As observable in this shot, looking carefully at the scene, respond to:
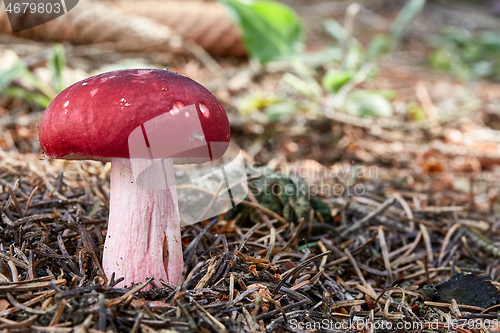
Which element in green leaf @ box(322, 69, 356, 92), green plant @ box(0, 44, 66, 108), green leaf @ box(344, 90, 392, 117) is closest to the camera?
green plant @ box(0, 44, 66, 108)

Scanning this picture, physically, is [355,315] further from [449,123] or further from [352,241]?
[449,123]

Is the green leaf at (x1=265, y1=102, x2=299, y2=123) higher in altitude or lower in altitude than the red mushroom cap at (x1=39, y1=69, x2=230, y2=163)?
lower

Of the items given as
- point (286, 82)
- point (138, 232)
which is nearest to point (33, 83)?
point (138, 232)

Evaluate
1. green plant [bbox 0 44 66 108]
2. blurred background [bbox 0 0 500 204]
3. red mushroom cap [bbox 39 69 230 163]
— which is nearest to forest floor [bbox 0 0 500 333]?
blurred background [bbox 0 0 500 204]

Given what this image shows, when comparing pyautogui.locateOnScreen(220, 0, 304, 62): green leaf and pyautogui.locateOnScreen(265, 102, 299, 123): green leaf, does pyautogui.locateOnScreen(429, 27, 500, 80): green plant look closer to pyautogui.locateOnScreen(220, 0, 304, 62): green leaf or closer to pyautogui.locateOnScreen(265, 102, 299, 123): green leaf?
pyautogui.locateOnScreen(220, 0, 304, 62): green leaf

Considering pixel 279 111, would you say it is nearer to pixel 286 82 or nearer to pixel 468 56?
pixel 286 82

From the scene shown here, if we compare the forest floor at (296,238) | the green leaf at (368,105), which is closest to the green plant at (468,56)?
the forest floor at (296,238)
